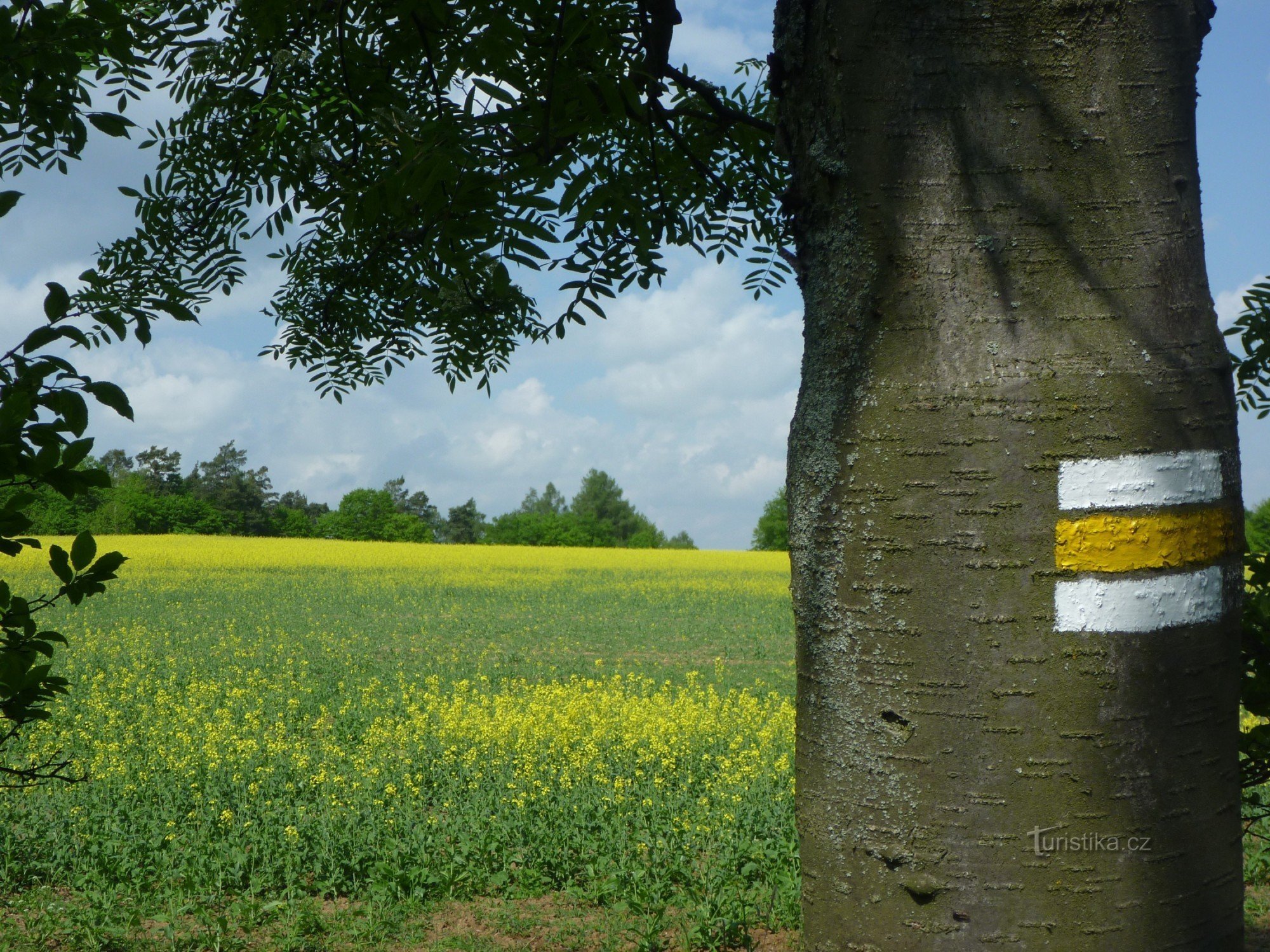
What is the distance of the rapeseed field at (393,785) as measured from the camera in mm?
4344

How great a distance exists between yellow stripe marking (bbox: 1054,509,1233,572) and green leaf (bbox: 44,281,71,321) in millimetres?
1767

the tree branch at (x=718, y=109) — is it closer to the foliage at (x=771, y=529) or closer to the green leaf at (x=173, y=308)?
the green leaf at (x=173, y=308)

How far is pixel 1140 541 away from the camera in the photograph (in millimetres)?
1438

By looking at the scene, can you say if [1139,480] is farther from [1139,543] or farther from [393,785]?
[393,785]

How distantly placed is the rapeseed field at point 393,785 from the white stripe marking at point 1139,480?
2.94 meters

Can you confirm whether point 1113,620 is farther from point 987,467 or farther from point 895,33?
point 895,33

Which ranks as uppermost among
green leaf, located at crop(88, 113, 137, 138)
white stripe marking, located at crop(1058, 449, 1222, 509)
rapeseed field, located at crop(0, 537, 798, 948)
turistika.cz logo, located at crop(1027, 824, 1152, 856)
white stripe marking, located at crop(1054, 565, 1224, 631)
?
green leaf, located at crop(88, 113, 137, 138)

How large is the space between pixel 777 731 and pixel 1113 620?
20.4 ft

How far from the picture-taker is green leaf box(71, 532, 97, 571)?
1.82 metres

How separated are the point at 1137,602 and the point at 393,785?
5031 millimetres

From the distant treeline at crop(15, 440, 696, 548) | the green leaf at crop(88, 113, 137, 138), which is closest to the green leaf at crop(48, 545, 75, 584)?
the green leaf at crop(88, 113, 137, 138)

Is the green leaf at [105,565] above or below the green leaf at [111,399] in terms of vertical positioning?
below

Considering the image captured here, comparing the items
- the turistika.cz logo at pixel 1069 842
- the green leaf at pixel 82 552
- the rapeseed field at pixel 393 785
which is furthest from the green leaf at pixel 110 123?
the rapeseed field at pixel 393 785

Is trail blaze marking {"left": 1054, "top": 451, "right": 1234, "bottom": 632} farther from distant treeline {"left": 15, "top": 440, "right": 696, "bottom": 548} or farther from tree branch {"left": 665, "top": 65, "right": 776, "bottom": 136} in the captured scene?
distant treeline {"left": 15, "top": 440, "right": 696, "bottom": 548}
